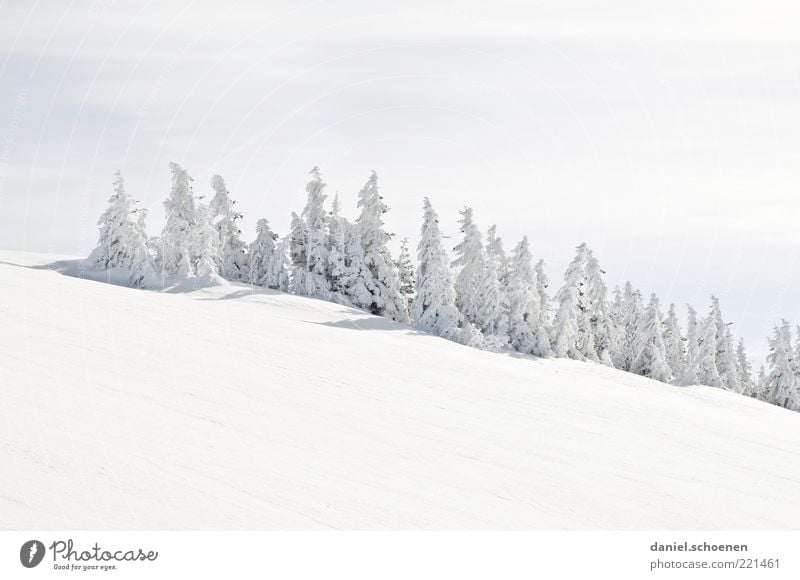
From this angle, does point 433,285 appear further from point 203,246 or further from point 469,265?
point 203,246

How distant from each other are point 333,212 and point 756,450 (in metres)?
34.1

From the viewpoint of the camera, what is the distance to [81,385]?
17.2m

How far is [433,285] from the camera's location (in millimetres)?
41781

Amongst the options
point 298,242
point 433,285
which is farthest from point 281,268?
point 433,285

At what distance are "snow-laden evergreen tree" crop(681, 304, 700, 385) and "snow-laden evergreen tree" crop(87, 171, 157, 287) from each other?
1467 inches

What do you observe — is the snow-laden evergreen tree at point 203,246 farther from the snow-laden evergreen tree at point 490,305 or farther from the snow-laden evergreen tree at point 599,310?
the snow-laden evergreen tree at point 599,310

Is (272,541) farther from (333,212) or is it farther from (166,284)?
(333,212)

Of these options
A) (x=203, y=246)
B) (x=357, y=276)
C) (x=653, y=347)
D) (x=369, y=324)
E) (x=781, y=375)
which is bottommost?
(x=781, y=375)

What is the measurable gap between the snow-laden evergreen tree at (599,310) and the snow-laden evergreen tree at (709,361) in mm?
6978

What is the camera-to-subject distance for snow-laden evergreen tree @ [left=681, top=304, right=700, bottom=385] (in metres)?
49.6

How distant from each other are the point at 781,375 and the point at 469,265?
97.5 ft

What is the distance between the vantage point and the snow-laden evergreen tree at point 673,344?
62.3 metres

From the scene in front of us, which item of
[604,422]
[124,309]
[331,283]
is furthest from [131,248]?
[604,422]

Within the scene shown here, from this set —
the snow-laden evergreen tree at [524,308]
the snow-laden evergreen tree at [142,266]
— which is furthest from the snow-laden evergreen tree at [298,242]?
the snow-laden evergreen tree at [524,308]
